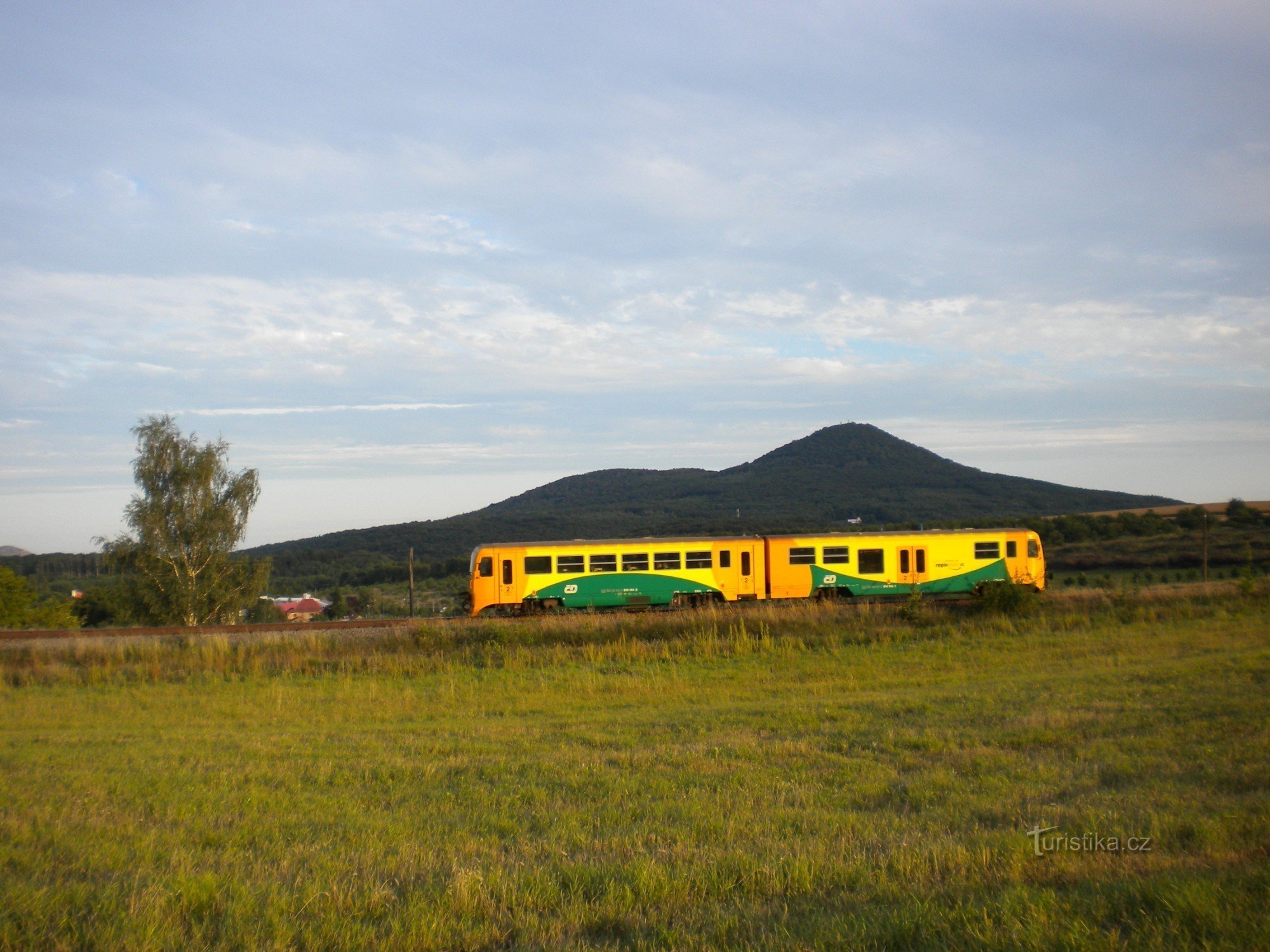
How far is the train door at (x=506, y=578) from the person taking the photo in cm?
2748

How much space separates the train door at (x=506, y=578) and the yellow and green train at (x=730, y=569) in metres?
0.02

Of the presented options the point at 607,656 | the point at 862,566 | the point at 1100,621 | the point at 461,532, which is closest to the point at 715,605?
the point at 862,566

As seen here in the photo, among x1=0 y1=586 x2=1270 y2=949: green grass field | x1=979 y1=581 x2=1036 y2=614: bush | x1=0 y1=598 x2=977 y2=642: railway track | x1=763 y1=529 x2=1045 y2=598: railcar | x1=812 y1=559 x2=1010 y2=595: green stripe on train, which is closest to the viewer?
x1=0 y1=586 x2=1270 y2=949: green grass field

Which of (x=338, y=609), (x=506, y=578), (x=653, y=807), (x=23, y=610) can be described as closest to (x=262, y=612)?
(x=338, y=609)

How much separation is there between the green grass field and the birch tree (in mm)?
21284

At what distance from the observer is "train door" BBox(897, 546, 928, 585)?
28766mm

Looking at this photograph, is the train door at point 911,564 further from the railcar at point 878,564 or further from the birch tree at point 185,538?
the birch tree at point 185,538

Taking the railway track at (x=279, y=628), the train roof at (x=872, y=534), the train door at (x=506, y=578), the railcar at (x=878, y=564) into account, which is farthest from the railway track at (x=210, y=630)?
the train roof at (x=872, y=534)

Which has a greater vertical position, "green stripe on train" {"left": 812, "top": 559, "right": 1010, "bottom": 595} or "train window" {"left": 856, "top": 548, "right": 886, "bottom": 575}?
"train window" {"left": 856, "top": 548, "right": 886, "bottom": 575}

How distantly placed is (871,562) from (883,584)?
0.82 m

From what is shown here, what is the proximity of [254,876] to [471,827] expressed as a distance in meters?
1.74

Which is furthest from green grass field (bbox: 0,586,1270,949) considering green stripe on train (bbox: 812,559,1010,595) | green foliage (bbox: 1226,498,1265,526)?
green foliage (bbox: 1226,498,1265,526)

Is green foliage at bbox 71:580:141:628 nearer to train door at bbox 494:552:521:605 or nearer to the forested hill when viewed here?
train door at bbox 494:552:521:605

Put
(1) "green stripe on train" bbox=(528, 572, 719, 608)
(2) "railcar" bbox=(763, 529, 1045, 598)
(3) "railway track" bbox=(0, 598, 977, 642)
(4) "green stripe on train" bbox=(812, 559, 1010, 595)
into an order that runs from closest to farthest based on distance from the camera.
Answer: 1. (3) "railway track" bbox=(0, 598, 977, 642)
2. (1) "green stripe on train" bbox=(528, 572, 719, 608)
3. (2) "railcar" bbox=(763, 529, 1045, 598)
4. (4) "green stripe on train" bbox=(812, 559, 1010, 595)
